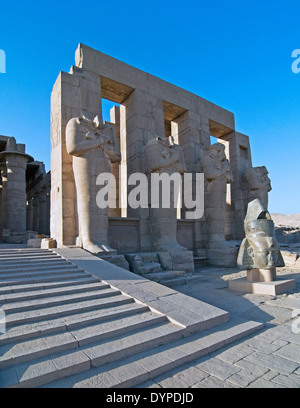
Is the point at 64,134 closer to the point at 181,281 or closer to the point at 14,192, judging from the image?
the point at 181,281

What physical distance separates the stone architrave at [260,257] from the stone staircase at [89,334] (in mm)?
2175

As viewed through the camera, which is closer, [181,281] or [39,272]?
[39,272]

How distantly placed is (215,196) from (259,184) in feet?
10.3

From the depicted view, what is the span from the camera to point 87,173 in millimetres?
7336

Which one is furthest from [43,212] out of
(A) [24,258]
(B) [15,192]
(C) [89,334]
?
(C) [89,334]

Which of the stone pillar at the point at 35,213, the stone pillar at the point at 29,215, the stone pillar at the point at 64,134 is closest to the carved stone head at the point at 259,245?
the stone pillar at the point at 64,134

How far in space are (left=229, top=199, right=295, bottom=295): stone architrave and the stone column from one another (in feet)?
41.9

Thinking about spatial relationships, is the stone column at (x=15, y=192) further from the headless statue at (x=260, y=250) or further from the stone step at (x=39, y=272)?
the headless statue at (x=260, y=250)

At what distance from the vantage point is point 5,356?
257 cm

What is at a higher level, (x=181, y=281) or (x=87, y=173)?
(x=87, y=173)

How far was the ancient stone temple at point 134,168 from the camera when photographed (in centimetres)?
743

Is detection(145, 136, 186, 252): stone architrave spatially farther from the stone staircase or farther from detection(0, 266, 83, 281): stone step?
the stone staircase
